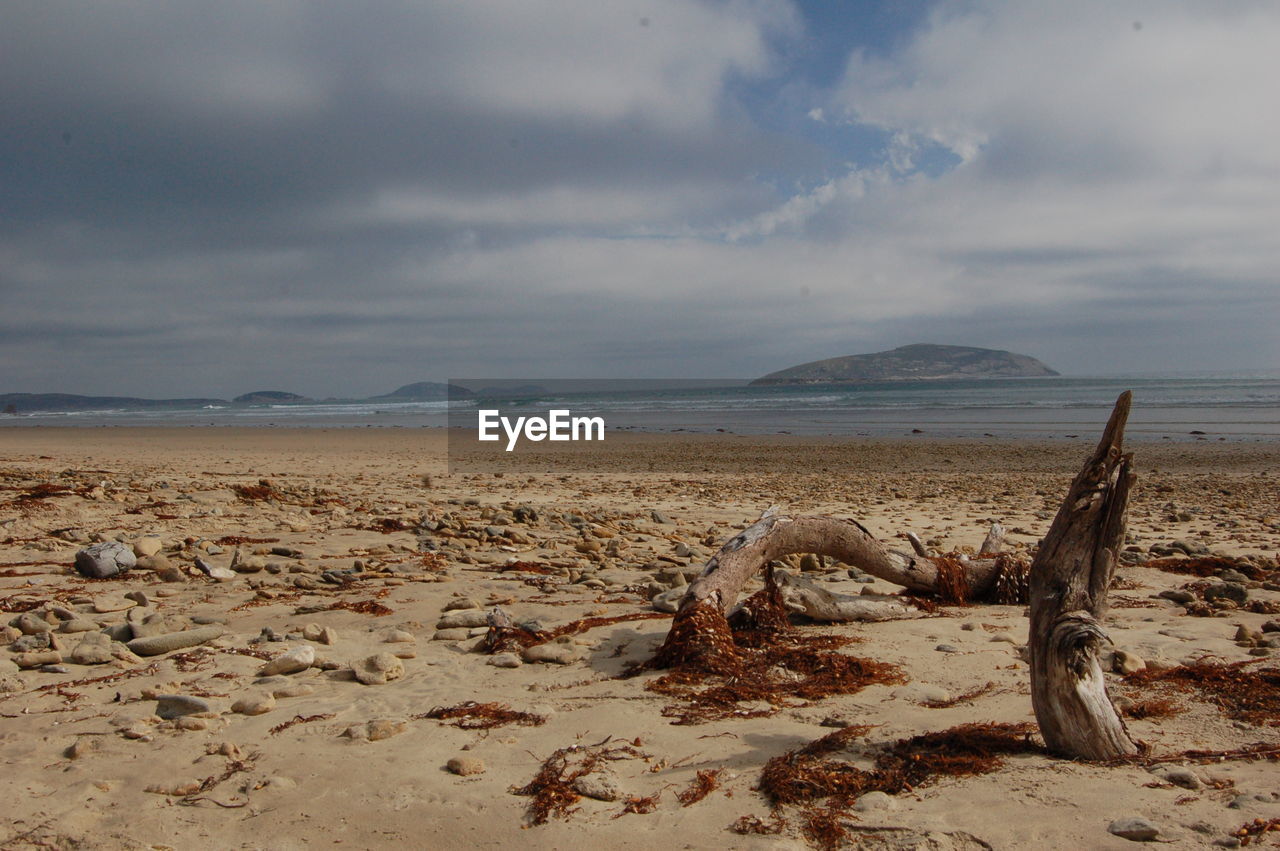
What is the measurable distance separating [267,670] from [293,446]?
24.8 meters

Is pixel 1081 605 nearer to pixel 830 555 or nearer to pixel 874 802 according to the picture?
pixel 874 802

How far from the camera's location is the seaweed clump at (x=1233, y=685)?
3.69 metres

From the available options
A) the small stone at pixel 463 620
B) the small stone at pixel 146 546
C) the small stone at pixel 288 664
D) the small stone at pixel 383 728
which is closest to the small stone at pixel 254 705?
the small stone at pixel 288 664

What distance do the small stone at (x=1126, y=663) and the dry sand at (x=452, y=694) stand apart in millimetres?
220

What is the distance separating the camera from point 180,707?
3951 millimetres

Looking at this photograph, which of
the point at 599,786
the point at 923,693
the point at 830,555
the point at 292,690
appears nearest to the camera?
the point at 599,786

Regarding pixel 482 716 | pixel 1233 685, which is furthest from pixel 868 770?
pixel 1233 685

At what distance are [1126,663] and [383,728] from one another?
12.8ft

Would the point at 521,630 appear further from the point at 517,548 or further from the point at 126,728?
the point at 517,548

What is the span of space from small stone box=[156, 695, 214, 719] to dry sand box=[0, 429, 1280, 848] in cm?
8

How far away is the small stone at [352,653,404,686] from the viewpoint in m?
4.52

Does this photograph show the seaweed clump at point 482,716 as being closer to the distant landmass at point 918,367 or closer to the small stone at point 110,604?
the small stone at point 110,604

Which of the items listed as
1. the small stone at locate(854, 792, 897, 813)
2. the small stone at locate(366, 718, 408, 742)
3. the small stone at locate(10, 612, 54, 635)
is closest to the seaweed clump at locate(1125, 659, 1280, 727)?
the small stone at locate(854, 792, 897, 813)

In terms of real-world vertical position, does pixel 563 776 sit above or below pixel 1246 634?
below
